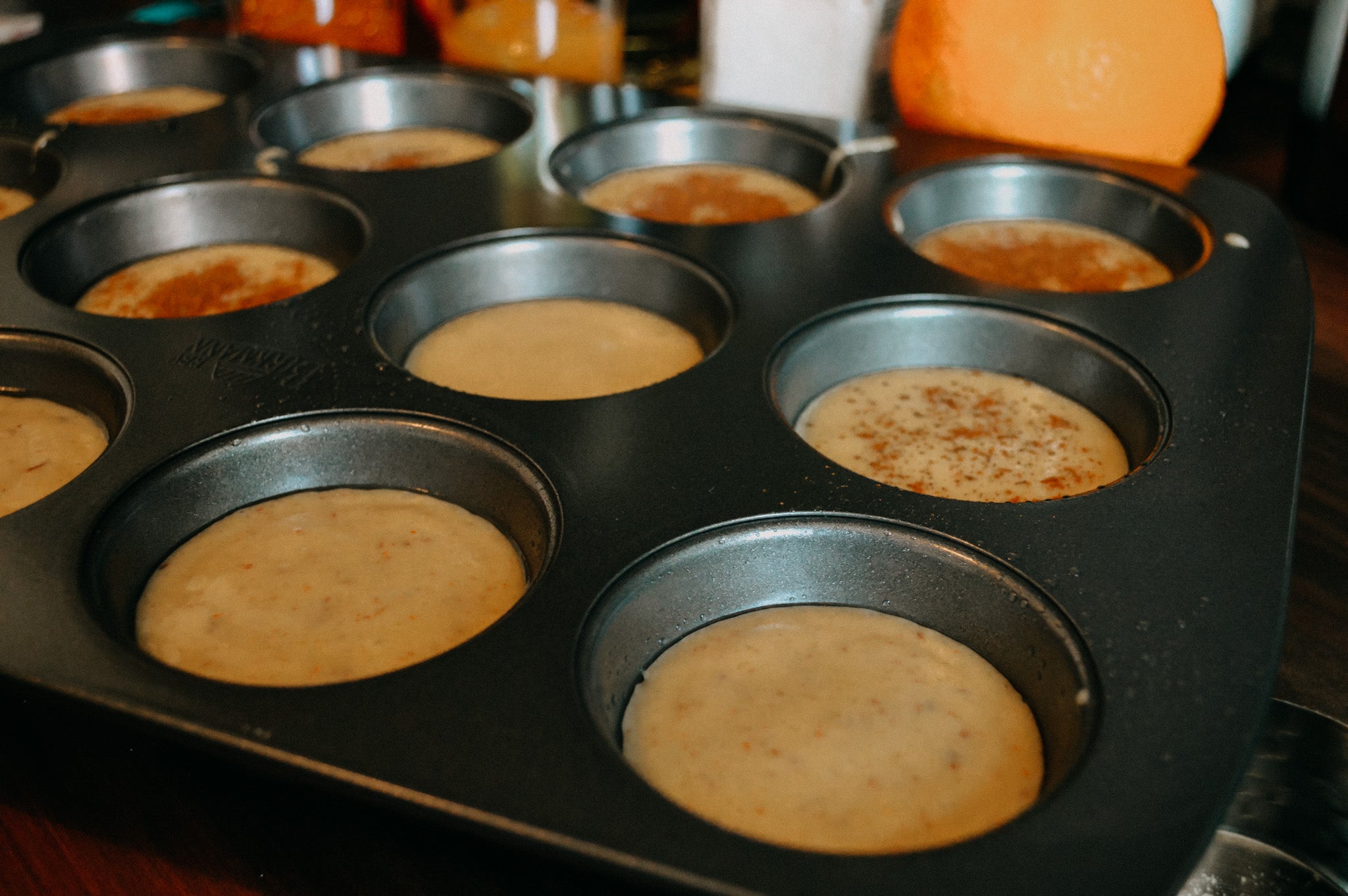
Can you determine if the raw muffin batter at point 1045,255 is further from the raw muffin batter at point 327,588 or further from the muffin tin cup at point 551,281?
the raw muffin batter at point 327,588

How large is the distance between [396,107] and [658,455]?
118 cm

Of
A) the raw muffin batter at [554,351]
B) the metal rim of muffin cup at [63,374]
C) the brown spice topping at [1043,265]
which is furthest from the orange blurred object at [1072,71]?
the metal rim of muffin cup at [63,374]

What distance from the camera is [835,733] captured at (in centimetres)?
88

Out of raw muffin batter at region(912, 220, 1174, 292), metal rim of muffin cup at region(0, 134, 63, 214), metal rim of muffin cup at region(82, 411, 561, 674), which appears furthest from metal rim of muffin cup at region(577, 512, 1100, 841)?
metal rim of muffin cup at region(0, 134, 63, 214)

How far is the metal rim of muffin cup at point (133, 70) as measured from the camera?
6.58 ft

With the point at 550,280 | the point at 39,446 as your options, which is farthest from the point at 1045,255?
the point at 39,446

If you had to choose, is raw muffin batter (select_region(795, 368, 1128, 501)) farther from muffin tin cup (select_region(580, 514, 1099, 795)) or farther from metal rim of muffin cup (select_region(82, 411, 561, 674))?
metal rim of muffin cup (select_region(82, 411, 561, 674))

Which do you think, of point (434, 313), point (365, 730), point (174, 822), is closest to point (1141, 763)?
point (365, 730)

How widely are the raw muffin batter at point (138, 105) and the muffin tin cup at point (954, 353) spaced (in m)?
1.30

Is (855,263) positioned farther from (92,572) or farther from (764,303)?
(92,572)

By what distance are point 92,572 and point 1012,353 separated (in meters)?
1.00

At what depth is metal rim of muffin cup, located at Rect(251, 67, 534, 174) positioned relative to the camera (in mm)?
1866

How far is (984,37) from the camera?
155cm

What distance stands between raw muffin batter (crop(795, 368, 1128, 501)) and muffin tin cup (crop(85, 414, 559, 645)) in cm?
35
